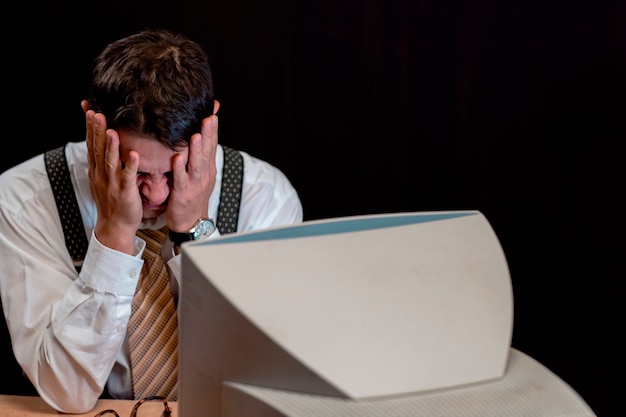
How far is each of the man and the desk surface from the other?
2 cm

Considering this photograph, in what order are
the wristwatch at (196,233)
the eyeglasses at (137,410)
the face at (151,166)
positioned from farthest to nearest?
1. the wristwatch at (196,233)
2. the face at (151,166)
3. the eyeglasses at (137,410)

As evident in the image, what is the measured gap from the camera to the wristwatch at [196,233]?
1753 mm

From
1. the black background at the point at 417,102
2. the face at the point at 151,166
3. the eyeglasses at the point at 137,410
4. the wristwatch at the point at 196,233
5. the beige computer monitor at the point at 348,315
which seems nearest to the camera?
the beige computer monitor at the point at 348,315

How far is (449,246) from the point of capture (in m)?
0.96

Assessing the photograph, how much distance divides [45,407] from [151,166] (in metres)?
0.46

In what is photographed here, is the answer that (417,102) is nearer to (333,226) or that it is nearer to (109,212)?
(109,212)

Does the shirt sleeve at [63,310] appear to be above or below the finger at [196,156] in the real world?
below

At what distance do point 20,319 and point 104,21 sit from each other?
3.22ft

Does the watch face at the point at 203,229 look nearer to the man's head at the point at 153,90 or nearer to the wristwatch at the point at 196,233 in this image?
the wristwatch at the point at 196,233

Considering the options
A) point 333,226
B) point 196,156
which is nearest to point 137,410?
point 196,156

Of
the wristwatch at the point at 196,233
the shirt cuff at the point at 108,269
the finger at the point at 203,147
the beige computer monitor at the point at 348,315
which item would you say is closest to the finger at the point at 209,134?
the finger at the point at 203,147

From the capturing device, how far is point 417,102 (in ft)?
8.24

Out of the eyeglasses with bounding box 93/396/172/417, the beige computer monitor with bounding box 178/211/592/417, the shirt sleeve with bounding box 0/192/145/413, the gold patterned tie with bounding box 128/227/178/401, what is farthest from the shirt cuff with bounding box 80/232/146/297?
the beige computer monitor with bounding box 178/211/592/417

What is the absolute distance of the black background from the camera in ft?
8.05
